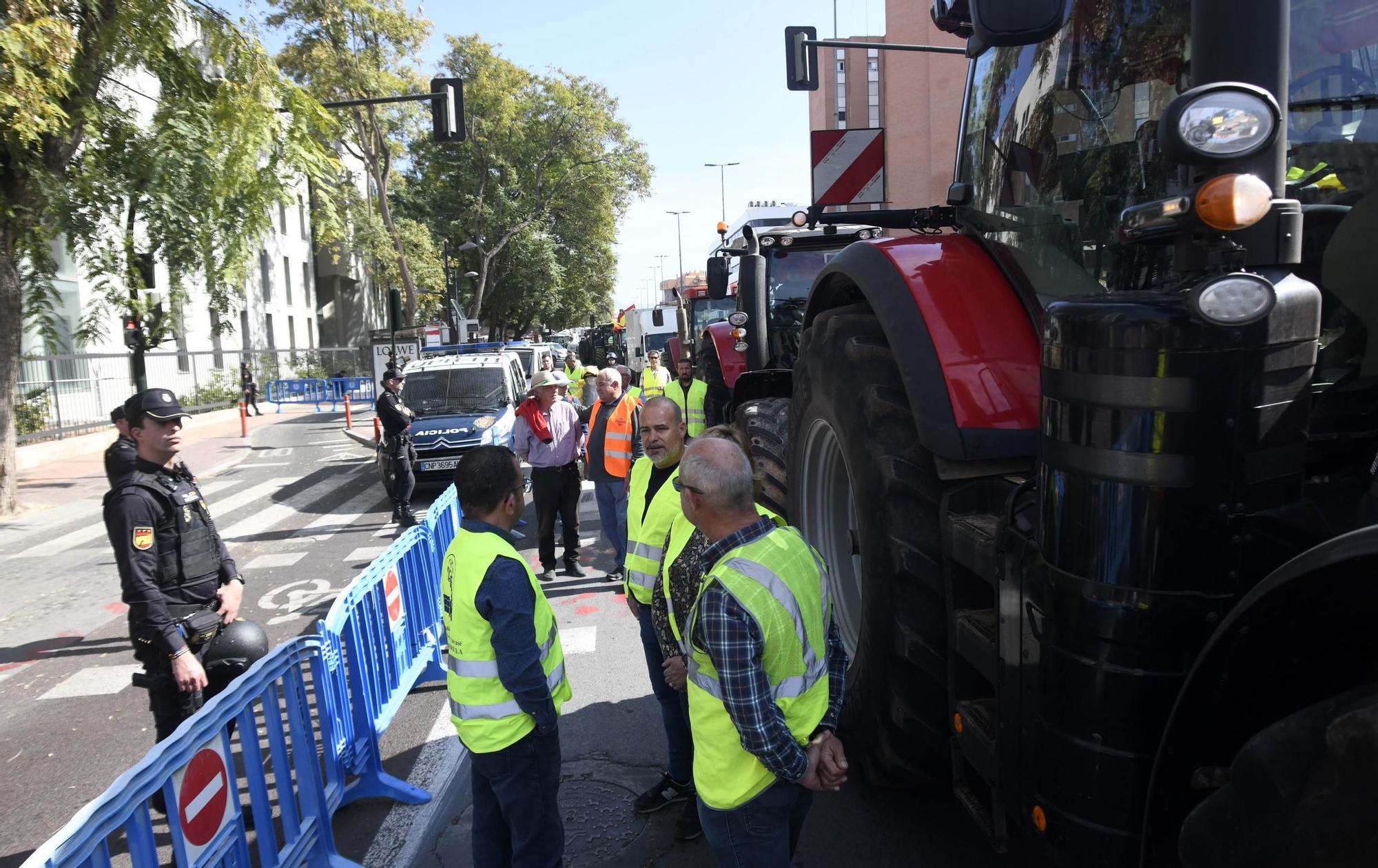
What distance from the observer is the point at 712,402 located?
30.9 ft

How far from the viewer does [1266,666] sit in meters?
1.61

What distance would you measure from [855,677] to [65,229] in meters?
11.2

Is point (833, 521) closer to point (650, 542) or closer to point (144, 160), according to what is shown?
point (650, 542)

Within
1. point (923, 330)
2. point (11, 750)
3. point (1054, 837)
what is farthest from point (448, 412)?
point (1054, 837)

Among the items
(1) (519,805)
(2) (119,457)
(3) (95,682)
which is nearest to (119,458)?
(2) (119,457)

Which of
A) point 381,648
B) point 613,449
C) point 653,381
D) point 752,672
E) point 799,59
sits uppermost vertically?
point 799,59

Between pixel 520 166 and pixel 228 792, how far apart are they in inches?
1494

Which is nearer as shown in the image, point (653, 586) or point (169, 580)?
point (653, 586)

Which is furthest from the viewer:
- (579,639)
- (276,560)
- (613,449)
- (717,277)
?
(276,560)

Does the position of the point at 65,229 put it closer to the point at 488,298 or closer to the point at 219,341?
the point at 219,341

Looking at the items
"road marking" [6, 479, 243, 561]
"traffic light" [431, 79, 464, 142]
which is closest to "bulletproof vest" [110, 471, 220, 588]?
"road marking" [6, 479, 243, 561]

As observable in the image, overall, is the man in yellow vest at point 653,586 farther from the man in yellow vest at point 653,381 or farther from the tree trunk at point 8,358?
the tree trunk at point 8,358

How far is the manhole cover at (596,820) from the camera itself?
355 cm

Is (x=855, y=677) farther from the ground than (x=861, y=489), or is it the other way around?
(x=861, y=489)
